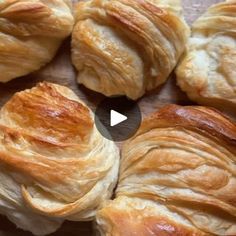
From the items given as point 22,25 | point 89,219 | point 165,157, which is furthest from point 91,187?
point 22,25

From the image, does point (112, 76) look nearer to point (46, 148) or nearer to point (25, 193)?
point (46, 148)

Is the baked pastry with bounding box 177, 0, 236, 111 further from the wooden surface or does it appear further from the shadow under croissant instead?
the shadow under croissant

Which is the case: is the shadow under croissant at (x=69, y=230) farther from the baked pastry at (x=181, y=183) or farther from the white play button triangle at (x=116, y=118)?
the white play button triangle at (x=116, y=118)

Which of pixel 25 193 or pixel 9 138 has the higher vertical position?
pixel 9 138

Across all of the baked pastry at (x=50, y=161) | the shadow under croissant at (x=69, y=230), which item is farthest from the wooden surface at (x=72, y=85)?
the baked pastry at (x=50, y=161)
